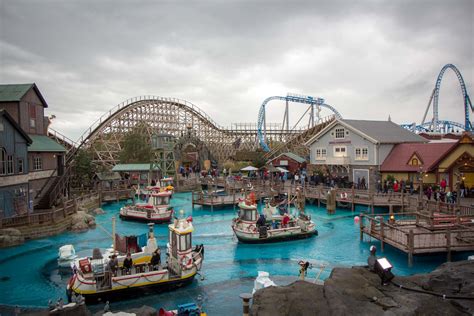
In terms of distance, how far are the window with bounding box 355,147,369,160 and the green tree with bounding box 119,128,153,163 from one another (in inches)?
989

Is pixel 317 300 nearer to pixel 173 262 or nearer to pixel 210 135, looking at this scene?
pixel 173 262

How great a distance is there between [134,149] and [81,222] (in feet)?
71.2

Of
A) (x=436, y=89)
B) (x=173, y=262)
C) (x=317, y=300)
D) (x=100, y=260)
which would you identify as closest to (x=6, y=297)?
(x=100, y=260)

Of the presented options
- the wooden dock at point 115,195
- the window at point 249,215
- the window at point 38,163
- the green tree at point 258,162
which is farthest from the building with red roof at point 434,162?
the window at point 38,163

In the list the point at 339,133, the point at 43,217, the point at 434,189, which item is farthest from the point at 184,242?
the point at 339,133

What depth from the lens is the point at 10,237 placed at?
2233 cm

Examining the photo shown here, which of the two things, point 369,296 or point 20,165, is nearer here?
point 369,296

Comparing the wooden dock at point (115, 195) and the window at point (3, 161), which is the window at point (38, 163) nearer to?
the window at point (3, 161)

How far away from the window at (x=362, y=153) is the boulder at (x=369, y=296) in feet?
83.3

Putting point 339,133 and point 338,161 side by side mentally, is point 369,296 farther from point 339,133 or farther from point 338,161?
point 339,133

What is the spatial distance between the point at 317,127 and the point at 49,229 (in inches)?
1431

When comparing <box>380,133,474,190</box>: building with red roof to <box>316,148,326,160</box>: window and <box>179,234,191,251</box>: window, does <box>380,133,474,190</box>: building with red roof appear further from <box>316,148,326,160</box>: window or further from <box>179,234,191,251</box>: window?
<box>179,234,191,251</box>: window

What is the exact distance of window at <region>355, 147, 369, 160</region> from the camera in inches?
1438

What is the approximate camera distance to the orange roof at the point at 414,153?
104 feet
